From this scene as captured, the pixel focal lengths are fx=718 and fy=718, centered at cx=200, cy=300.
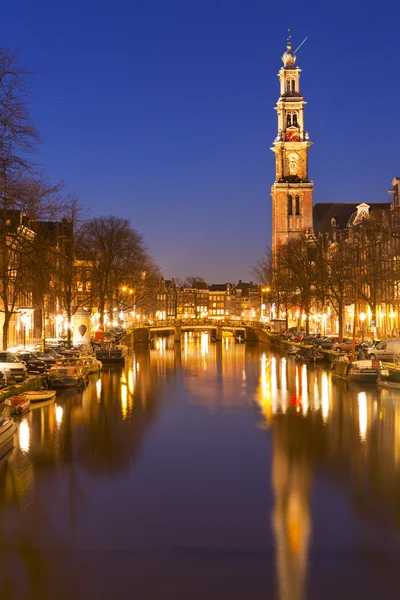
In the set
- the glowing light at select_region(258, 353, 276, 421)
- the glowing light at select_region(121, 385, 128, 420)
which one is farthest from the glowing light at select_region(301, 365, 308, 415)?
the glowing light at select_region(121, 385, 128, 420)

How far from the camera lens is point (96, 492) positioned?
64.7 ft

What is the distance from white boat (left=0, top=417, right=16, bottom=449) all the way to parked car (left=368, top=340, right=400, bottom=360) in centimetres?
3434

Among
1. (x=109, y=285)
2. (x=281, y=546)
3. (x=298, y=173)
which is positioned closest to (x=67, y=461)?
(x=281, y=546)

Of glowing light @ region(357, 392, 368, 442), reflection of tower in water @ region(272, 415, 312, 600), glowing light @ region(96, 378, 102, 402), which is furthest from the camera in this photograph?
glowing light @ region(96, 378, 102, 402)

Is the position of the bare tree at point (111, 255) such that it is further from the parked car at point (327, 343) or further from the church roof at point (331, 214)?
the church roof at point (331, 214)

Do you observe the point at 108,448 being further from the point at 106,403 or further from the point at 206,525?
the point at 106,403

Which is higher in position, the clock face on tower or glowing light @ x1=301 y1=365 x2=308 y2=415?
the clock face on tower

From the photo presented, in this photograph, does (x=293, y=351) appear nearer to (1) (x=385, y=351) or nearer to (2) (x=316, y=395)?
(1) (x=385, y=351)

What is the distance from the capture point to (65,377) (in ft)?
144

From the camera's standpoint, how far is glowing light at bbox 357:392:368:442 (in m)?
28.8

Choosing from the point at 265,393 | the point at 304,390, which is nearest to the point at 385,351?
the point at 304,390

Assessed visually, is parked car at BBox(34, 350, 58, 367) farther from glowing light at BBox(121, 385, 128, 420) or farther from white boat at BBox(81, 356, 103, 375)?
glowing light at BBox(121, 385, 128, 420)

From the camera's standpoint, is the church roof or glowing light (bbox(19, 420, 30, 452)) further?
the church roof

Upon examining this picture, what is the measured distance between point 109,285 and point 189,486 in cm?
7132
